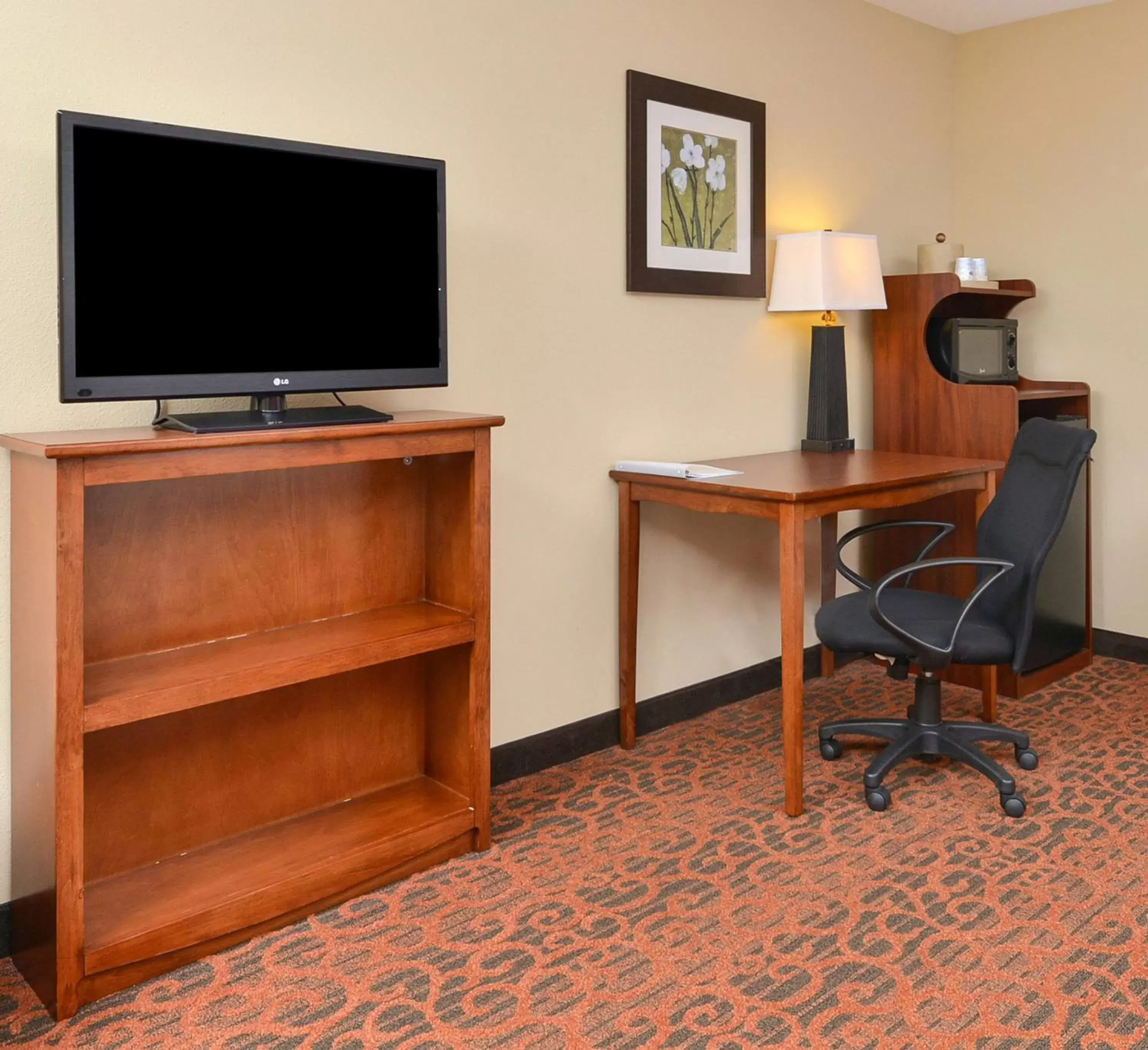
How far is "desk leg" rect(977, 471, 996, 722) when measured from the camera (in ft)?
9.27

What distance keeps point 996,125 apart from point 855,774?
2.39m

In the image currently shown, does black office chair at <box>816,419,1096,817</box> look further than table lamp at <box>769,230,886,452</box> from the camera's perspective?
No

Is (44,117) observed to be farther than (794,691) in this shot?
No

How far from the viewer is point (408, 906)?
1960mm

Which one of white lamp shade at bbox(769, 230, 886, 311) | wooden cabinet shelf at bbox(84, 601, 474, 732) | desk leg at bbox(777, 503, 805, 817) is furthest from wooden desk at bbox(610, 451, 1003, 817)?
wooden cabinet shelf at bbox(84, 601, 474, 732)

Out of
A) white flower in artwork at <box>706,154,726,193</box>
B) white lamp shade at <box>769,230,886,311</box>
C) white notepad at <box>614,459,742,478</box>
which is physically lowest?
white notepad at <box>614,459,742,478</box>

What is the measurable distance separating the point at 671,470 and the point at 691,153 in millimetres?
893

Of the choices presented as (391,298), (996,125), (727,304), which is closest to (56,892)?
(391,298)

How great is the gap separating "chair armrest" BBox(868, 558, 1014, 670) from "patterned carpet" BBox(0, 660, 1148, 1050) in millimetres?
351

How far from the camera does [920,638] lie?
231cm

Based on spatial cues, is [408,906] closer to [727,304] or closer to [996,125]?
[727,304]

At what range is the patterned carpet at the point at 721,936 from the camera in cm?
160

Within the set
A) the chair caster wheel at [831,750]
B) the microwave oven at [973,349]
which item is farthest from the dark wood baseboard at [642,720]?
the microwave oven at [973,349]

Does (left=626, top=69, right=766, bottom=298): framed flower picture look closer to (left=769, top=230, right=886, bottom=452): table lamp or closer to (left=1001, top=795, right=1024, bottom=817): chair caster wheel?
(left=769, top=230, right=886, bottom=452): table lamp
